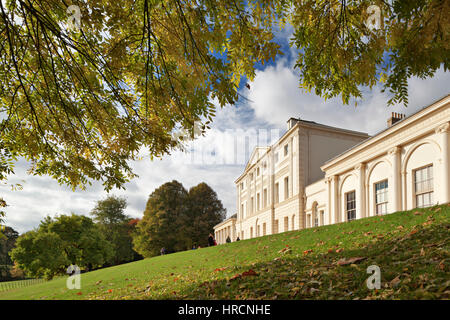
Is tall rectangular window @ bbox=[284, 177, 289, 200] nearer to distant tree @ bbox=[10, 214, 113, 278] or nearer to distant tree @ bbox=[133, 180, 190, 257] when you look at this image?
distant tree @ bbox=[133, 180, 190, 257]

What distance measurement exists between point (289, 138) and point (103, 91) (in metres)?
28.5

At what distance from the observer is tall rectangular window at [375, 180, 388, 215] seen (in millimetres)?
19297

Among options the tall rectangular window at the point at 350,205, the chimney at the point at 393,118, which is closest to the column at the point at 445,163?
the tall rectangular window at the point at 350,205

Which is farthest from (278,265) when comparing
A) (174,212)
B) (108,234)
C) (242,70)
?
(108,234)

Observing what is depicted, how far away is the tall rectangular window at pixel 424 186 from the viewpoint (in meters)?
16.1

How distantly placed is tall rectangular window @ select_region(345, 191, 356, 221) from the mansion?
73 millimetres

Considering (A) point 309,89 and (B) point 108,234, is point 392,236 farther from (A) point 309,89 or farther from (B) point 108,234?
(B) point 108,234

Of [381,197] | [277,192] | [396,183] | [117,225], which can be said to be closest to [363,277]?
[396,183]

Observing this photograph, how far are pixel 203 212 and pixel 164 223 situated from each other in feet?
29.1

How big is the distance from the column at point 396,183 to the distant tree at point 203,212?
37.0 m

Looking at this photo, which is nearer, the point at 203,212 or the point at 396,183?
the point at 396,183

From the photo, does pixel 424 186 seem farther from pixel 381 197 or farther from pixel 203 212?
pixel 203 212

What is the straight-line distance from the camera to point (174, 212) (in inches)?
1993

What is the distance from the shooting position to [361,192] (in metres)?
21.0
